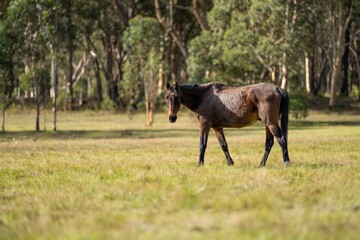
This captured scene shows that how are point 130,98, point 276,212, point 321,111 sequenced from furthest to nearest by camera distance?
point 130,98
point 321,111
point 276,212

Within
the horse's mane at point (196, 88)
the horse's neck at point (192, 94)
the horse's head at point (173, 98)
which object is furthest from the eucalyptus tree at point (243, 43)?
the horse's head at point (173, 98)

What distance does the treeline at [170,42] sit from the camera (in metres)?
41.5

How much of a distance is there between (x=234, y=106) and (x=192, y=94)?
1.24m

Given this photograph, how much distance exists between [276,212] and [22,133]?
1292 inches

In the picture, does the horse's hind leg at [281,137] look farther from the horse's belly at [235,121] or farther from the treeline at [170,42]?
the treeline at [170,42]

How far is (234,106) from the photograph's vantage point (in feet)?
53.1

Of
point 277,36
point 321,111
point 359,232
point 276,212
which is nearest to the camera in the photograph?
point 359,232

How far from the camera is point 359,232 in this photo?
23.6 feet

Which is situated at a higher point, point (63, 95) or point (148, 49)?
point (148, 49)

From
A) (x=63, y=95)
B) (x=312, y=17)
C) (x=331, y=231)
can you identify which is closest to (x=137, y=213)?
(x=331, y=231)

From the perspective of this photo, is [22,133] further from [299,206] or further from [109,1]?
[109,1]

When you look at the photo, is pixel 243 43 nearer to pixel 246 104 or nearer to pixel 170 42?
pixel 170 42

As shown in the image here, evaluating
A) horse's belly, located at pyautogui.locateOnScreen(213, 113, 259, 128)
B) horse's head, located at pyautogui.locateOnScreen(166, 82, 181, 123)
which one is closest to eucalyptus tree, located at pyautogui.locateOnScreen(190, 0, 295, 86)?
horse's belly, located at pyautogui.locateOnScreen(213, 113, 259, 128)

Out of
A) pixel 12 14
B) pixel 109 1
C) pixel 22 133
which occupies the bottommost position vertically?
pixel 22 133
